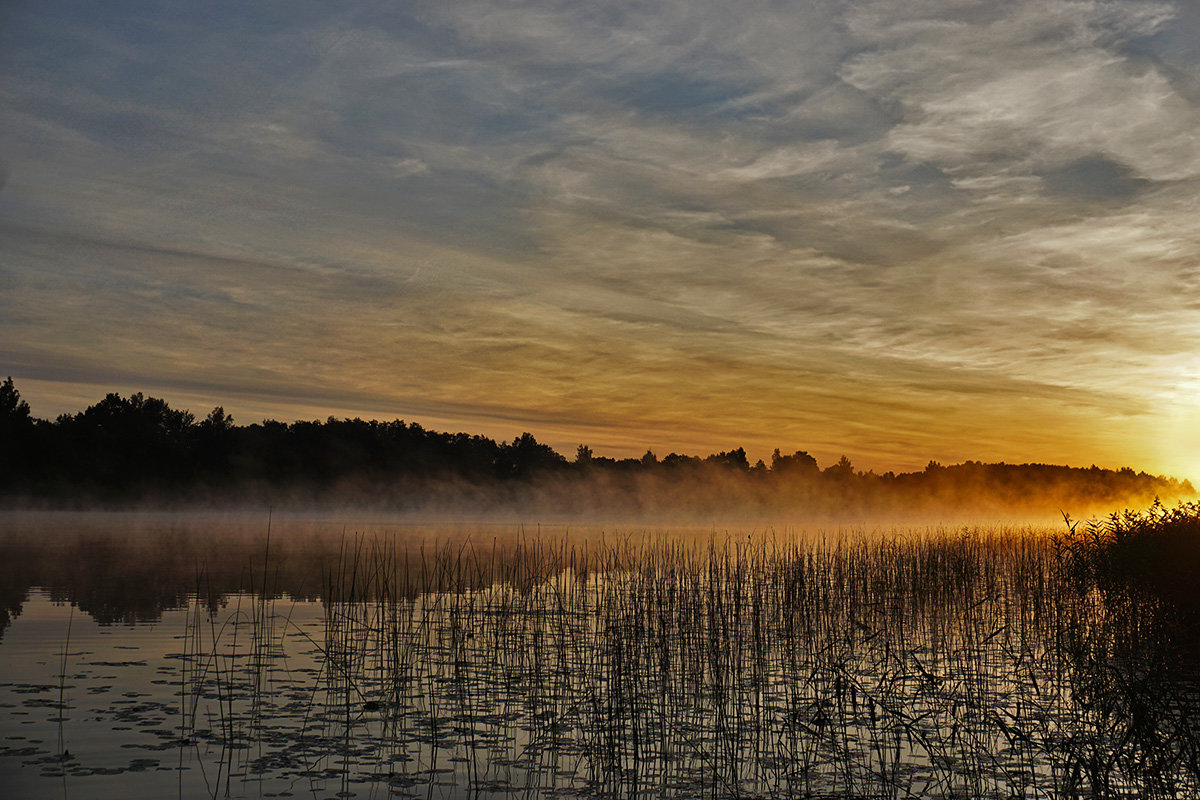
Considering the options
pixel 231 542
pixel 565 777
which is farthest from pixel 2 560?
pixel 565 777

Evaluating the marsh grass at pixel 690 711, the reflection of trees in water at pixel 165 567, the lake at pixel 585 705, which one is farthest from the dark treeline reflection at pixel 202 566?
the marsh grass at pixel 690 711

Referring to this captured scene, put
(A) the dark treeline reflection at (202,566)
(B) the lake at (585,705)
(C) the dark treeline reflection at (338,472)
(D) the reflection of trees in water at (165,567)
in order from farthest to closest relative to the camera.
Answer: (C) the dark treeline reflection at (338,472)
(D) the reflection of trees in water at (165,567)
(A) the dark treeline reflection at (202,566)
(B) the lake at (585,705)

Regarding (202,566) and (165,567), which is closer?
(202,566)

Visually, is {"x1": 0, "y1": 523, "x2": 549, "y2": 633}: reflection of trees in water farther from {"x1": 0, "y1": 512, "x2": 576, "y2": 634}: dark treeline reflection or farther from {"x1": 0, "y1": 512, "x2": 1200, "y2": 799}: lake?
{"x1": 0, "y1": 512, "x2": 1200, "y2": 799}: lake

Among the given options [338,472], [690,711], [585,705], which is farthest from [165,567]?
[338,472]

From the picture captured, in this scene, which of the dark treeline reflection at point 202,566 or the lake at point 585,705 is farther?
the dark treeline reflection at point 202,566

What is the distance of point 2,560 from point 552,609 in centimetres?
1923

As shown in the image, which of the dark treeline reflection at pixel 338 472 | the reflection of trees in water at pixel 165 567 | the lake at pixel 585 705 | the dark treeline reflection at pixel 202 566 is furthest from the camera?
the dark treeline reflection at pixel 338 472

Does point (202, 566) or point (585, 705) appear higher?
point (585, 705)

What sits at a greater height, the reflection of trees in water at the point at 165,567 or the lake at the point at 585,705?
the lake at the point at 585,705

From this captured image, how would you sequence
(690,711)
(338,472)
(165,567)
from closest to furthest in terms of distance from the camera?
(690,711) < (165,567) < (338,472)

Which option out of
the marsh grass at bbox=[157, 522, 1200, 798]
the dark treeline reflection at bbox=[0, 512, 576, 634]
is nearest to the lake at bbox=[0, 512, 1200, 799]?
the marsh grass at bbox=[157, 522, 1200, 798]

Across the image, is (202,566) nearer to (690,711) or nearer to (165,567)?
(165,567)

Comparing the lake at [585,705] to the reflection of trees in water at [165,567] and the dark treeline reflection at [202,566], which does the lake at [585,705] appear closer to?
the reflection of trees in water at [165,567]
